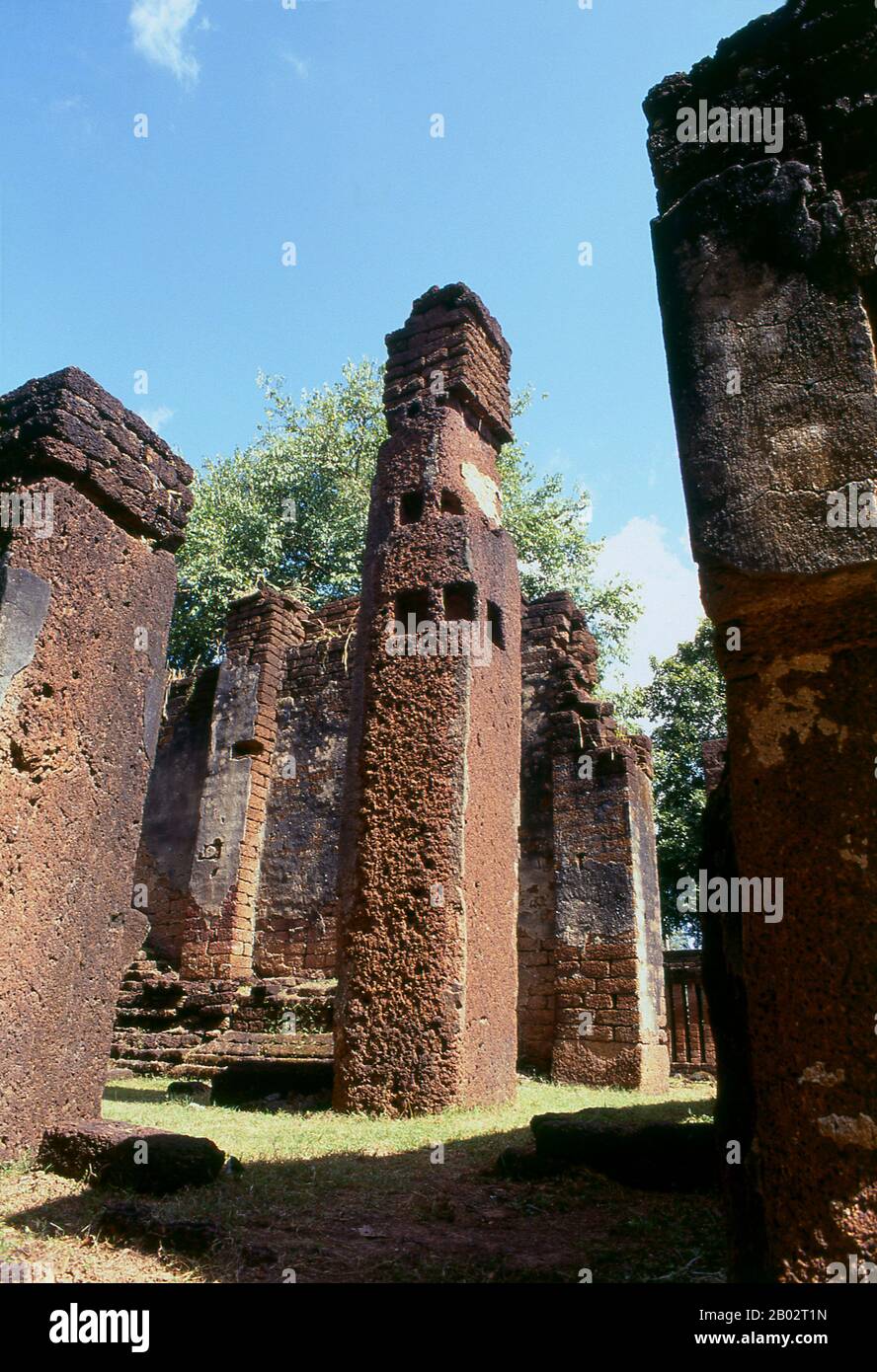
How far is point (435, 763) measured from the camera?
542 cm

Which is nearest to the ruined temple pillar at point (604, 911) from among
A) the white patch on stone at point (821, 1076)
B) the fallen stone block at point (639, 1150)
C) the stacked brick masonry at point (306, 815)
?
the stacked brick masonry at point (306, 815)

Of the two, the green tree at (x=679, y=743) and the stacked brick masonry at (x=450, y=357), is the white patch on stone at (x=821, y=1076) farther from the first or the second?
the green tree at (x=679, y=743)

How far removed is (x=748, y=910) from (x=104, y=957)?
302 centimetres

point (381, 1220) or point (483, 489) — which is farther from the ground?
point (483, 489)

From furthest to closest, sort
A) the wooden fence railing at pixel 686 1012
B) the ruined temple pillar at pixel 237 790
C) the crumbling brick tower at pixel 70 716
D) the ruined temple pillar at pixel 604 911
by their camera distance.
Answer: the wooden fence railing at pixel 686 1012, the ruined temple pillar at pixel 237 790, the ruined temple pillar at pixel 604 911, the crumbling brick tower at pixel 70 716

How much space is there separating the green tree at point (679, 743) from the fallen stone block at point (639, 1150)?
1414 cm

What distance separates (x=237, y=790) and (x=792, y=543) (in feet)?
30.7

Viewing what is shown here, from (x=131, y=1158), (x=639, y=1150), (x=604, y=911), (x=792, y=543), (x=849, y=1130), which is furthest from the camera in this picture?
(x=604, y=911)

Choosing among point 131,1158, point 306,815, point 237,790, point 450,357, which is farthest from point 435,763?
point 237,790

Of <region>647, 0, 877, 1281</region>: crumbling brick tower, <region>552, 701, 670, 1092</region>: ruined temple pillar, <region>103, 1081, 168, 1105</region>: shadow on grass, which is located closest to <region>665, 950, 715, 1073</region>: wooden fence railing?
<region>552, 701, 670, 1092</region>: ruined temple pillar

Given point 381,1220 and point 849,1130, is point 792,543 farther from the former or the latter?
point 381,1220

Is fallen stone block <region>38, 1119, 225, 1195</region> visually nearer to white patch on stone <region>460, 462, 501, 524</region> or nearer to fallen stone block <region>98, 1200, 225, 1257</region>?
fallen stone block <region>98, 1200, 225, 1257</region>

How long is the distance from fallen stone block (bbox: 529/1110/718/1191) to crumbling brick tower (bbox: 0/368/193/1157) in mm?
1938

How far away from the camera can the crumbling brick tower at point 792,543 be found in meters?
1.75
